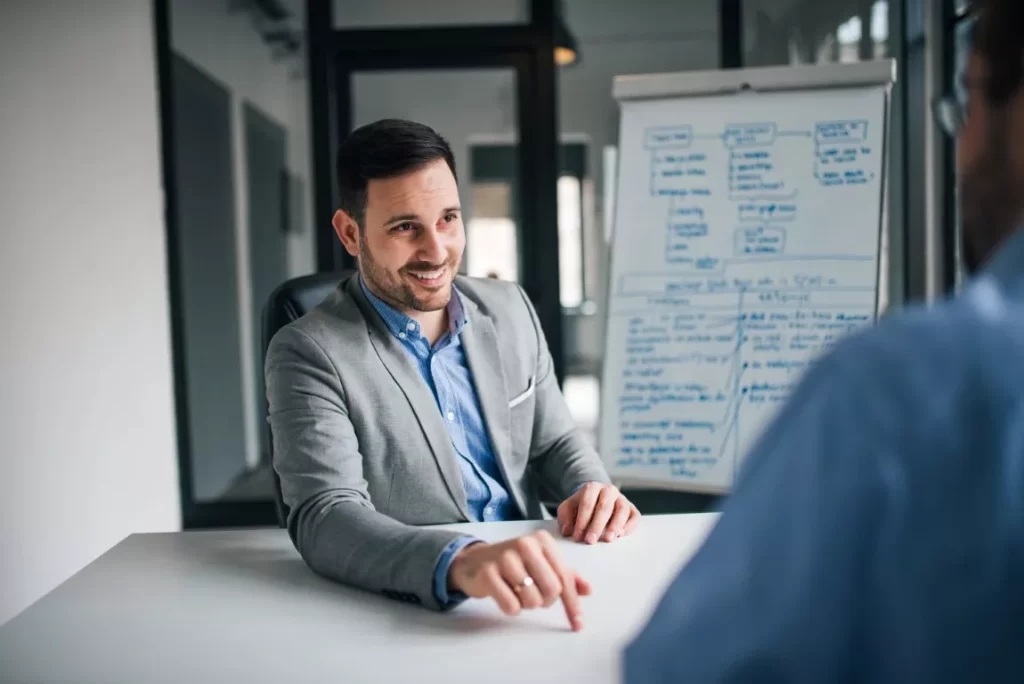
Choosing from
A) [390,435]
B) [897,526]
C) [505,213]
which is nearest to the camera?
[897,526]

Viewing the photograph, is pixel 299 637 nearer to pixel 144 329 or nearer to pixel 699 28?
pixel 144 329

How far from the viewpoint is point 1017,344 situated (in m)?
0.32

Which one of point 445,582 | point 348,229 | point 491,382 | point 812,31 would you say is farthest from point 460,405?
point 812,31

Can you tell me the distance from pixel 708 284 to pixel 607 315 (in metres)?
0.34

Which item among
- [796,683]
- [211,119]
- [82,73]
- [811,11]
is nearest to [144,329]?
[82,73]

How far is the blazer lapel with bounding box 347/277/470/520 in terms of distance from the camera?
4.61 feet

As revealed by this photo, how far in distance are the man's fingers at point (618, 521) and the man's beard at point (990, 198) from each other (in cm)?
84

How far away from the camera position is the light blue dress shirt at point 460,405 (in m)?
1.51

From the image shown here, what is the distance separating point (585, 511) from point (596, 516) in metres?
0.02

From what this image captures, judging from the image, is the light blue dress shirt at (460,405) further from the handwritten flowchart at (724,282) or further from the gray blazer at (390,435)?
the handwritten flowchart at (724,282)

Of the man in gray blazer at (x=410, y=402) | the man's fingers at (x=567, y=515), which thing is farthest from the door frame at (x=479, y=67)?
the man's fingers at (x=567, y=515)

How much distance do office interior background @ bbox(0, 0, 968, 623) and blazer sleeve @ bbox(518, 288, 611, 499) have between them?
1.16 meters

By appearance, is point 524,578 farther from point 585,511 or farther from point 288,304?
point 288,304

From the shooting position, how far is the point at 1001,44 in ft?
1.39
